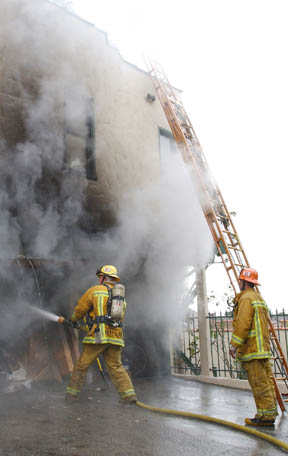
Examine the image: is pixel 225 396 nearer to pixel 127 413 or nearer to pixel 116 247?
pixel 127 413

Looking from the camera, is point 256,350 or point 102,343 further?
point 102,343

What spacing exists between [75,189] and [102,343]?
2775 millimetres

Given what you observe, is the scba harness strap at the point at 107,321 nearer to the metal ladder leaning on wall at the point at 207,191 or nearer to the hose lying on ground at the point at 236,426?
the hose lying on ground at the point at 236,426

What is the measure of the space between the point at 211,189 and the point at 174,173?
182cm

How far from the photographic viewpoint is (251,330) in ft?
15.9

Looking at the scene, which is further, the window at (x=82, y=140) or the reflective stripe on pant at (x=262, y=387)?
the window at (x=82, y=140)

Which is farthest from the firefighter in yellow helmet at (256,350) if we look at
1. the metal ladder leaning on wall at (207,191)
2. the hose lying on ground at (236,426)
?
the metal ladder leaning on wall at (207,191)

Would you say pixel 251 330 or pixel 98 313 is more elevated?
pixel 98 313

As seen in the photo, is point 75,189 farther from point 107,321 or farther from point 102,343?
point 102,343

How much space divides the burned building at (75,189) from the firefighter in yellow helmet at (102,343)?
1.44 metres

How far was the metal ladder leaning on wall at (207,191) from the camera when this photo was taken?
648 centimetres

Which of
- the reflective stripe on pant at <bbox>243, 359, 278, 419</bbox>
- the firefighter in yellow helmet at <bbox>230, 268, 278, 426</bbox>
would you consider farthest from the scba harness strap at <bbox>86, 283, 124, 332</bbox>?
the reflective stripe on pant at <bbox>243, 359, 278, 419</bbox>

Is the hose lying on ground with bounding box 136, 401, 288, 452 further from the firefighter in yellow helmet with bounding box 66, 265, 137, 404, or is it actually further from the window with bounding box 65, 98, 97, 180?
the window with bounding box 65, 98, 97, 180

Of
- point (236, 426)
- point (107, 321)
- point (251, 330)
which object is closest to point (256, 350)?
→ point (251, 330)
